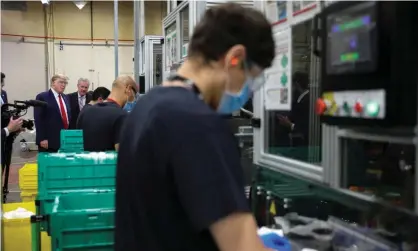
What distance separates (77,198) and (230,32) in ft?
4.63

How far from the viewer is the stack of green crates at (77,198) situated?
5.61 feet

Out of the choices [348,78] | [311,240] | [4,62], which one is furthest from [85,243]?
[4,62]

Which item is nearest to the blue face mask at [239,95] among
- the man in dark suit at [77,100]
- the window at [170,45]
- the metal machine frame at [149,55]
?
the window at [170,45]

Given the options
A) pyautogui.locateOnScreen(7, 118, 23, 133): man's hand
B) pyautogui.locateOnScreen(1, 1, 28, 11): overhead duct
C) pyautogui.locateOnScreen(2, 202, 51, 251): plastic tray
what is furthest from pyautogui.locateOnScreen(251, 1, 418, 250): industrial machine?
pyautogui.locateOnScreen(1, 1, 28, 11): overhead duct

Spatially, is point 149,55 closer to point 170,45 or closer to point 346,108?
point 170,45

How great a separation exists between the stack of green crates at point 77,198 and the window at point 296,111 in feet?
2.35

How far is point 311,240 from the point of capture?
143cm

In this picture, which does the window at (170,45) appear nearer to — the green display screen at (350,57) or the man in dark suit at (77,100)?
the man in dark suit at (77,100)

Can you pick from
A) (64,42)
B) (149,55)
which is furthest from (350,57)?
(64,42)

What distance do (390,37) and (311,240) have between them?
0.72 meters

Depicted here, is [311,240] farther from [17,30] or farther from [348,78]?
[17,30]

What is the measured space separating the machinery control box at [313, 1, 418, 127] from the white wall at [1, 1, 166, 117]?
755cm

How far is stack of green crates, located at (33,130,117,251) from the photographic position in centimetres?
171

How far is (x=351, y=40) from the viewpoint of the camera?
1.07 metres
